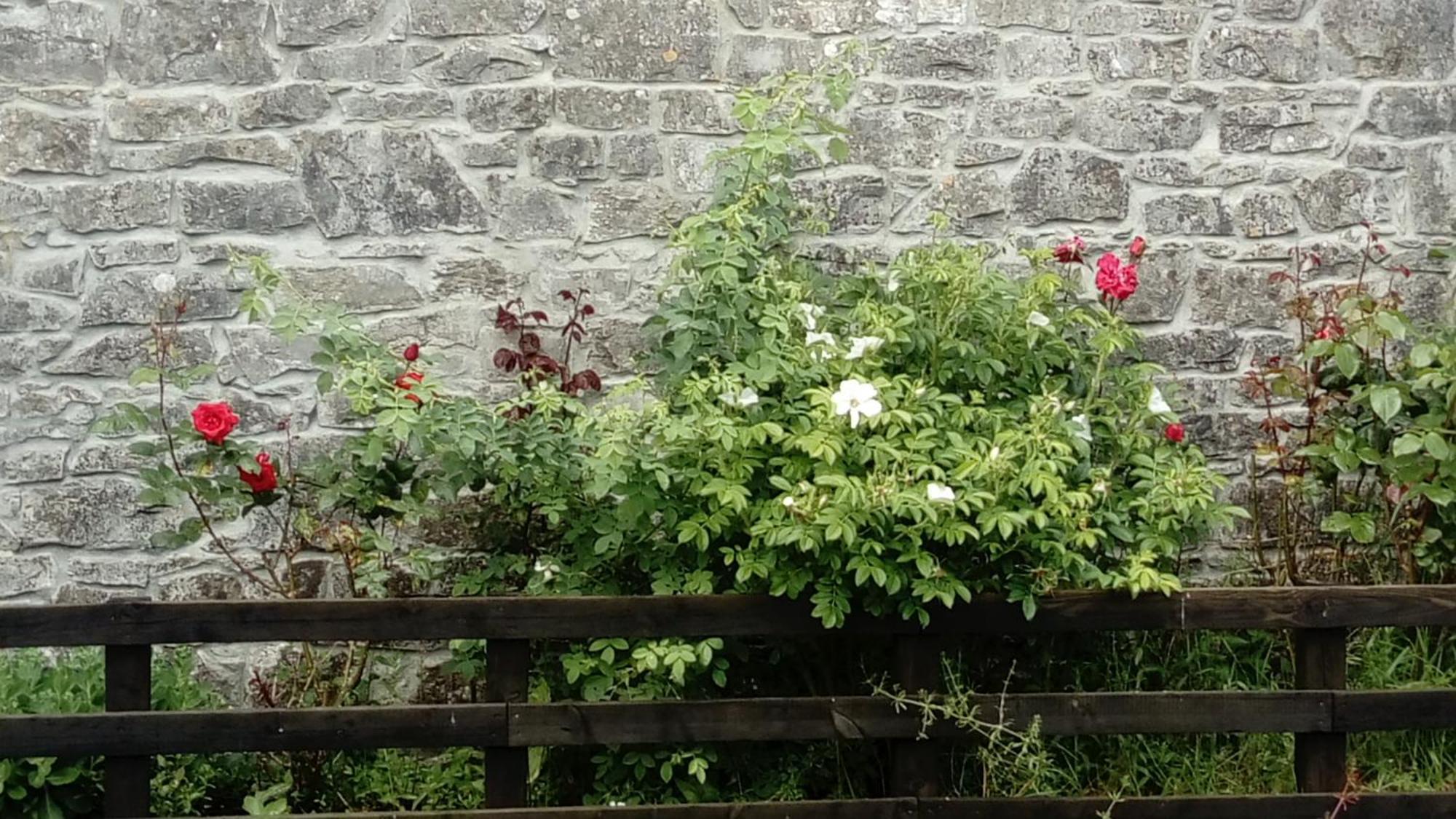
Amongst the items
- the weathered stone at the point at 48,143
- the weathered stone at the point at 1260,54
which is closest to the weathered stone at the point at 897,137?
the weathered stone at the point at 1260,54

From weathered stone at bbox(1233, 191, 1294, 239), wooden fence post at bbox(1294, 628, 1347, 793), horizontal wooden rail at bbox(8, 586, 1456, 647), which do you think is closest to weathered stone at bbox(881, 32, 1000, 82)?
weathered stone at bbox(1233, 191, 1294, 239)

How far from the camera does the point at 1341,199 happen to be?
4.52m

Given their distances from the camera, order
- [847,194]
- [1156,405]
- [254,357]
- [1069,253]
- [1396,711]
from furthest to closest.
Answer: [847,194] < [254,357] < [1069,253] < [1156,405] < [1396,711]

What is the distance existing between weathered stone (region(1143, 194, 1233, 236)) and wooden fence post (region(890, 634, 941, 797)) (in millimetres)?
1733

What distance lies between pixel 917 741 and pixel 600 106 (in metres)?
2.13

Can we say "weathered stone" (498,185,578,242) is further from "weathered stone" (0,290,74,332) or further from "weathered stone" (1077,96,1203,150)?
"weathered stone" (1077,96,1203,150)

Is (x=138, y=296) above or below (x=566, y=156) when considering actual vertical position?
below

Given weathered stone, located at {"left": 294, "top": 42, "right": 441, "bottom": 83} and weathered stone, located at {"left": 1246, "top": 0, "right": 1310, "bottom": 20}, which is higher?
weathered stone, located at {"left": 1246, "top": 0, "right": 1310, "bottom": 20}

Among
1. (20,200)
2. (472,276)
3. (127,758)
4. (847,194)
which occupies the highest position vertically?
(847,194)

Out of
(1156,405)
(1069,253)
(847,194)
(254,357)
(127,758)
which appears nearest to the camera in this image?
(127,758)

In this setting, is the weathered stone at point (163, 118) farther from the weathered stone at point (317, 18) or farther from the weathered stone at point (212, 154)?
the weathered stone at point (317, 18)

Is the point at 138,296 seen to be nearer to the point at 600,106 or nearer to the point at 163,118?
the point at 163,118

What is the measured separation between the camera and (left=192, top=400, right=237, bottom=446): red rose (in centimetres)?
372

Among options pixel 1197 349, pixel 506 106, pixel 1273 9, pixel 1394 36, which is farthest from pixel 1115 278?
pixel 506 106
